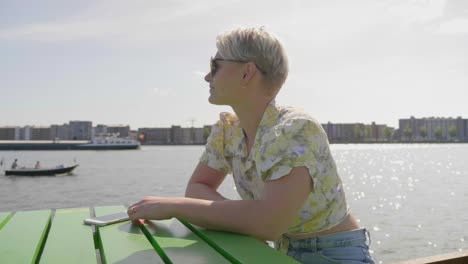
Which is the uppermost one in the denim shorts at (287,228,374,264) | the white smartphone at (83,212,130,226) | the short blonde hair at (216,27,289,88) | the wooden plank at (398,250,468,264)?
the short blonde hair at (216,27,289,88)

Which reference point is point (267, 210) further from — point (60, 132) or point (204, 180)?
point (60, 132)

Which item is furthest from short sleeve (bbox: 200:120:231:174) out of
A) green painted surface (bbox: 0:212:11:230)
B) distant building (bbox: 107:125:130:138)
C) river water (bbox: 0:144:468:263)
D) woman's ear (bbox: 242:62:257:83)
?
distant building (bbox: 107:125:130:138)

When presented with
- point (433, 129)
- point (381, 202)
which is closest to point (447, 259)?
point (381, 202)

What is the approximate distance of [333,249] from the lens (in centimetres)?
171

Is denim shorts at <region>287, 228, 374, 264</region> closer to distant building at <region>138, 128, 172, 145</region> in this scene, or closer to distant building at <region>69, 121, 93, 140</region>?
distant building at <region>138, 128, 172, 145</region>

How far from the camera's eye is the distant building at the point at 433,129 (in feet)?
562

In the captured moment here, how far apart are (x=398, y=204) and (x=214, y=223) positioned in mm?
26265

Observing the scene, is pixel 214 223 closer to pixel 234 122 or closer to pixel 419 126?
pixel 234 122

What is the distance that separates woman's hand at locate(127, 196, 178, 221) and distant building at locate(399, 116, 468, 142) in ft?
587

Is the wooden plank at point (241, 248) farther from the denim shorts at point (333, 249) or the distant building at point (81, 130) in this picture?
the distant building at point (81, 130)

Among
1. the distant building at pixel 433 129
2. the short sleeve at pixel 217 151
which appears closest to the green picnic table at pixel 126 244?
the short sleeve at pixel 217 151

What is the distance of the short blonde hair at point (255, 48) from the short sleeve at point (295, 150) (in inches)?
12.4

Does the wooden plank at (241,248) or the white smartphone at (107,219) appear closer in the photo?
the wooden plank at (241,248)

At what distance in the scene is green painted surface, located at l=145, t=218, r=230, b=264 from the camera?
1.19m
